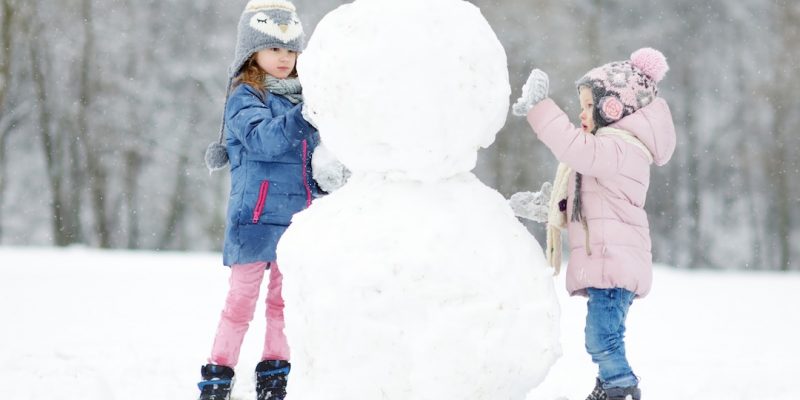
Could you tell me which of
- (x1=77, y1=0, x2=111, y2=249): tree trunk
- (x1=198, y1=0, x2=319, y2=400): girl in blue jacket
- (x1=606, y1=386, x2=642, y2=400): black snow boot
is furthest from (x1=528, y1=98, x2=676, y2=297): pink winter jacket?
(x1=77, y1=0, x2=111, y2=249): tree trunk

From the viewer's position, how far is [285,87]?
3.66 m

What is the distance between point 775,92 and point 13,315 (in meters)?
14.2

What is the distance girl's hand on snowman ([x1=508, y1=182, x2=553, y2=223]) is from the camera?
348 cm

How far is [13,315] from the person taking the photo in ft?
21.7

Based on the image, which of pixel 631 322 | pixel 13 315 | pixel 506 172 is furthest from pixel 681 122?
pixel 13 315

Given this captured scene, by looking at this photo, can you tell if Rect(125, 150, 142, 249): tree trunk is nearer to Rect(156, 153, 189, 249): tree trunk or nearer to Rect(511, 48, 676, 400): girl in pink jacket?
Rect(156, 153, 189, 249): tree trunk

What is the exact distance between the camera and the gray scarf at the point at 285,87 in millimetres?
3648

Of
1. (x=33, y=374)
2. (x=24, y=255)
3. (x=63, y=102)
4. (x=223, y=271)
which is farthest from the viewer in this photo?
(x=63, y=102)

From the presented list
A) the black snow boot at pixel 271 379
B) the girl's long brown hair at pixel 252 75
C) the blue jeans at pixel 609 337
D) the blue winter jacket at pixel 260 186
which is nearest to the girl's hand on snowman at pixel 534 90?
the blue jeans at pixel 609 337

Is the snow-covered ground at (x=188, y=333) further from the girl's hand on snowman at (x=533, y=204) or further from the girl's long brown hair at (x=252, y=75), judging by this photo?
the girl's long brown hair at (x=252, y=75)

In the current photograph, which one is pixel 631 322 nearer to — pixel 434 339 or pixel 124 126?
pixel 434 339

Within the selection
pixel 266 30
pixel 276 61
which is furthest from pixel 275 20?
pixel 276 61

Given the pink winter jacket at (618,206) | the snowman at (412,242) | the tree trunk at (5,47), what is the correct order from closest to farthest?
the snowman at (412,242) < the pink winter jacket at (618,206) < the tree trunk at (5,47)

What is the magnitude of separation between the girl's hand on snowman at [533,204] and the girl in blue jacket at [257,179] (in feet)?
2.86
